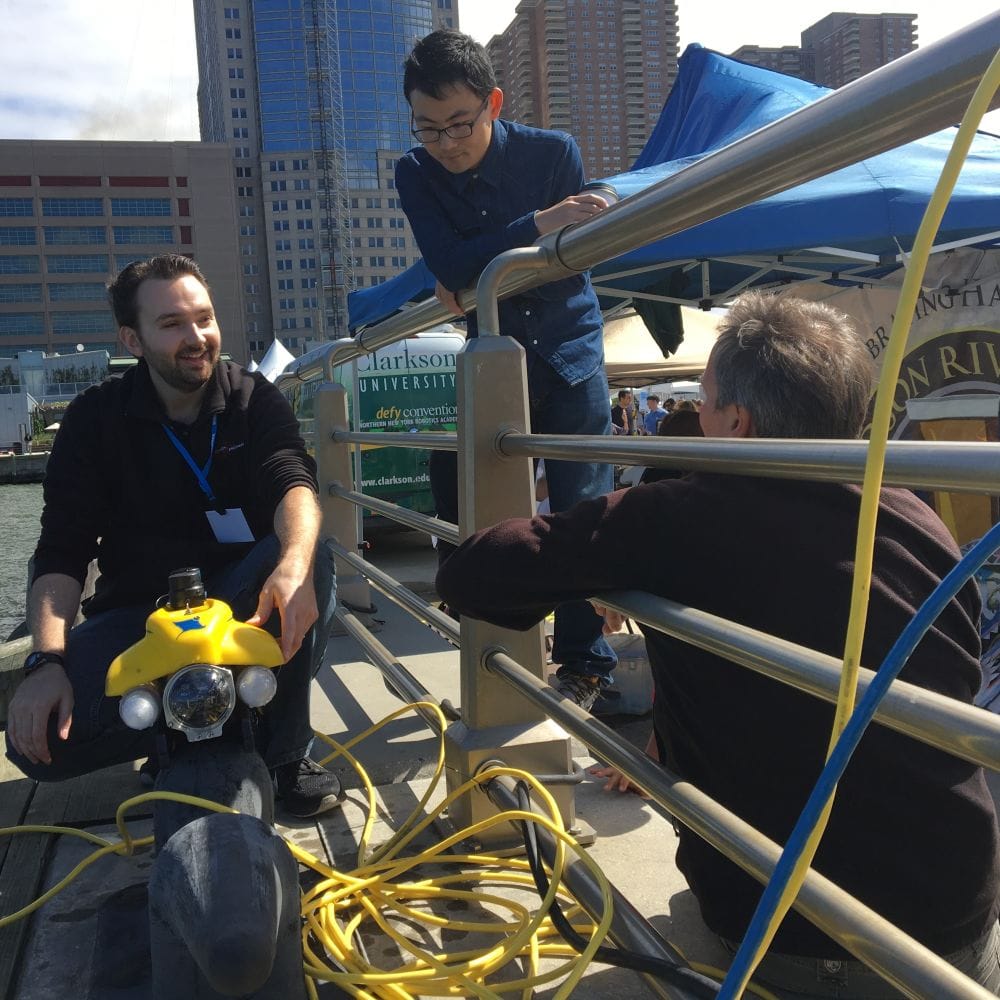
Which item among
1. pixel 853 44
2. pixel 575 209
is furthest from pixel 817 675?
pixel 853 44

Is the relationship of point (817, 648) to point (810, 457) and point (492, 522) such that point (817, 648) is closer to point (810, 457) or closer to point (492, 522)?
point (810, 457)

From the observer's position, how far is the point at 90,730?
2158 millimetres

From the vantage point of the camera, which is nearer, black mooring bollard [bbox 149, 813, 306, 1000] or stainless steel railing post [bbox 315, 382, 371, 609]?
black mooring bollard [bbox 149, 813, 306, 1000]

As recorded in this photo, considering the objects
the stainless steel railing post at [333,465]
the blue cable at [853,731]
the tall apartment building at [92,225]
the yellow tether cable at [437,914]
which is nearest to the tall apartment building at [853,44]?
the stainless steel railing post at [333,465]

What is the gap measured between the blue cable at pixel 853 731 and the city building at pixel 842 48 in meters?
27.1

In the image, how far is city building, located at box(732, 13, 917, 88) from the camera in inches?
1067

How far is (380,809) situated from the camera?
7.91 feet

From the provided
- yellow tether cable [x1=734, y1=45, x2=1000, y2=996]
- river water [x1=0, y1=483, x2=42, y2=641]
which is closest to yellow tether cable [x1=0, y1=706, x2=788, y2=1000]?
yellow tether cable [x1=734, y1=45, x2=1000, y2=996]

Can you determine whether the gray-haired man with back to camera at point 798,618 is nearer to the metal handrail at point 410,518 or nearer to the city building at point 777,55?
the metal handrail at point 410,518

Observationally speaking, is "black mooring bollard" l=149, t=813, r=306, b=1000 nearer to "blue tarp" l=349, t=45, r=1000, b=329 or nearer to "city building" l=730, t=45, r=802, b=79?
"blue tarp" l=349, t=45, r=1000, b=329

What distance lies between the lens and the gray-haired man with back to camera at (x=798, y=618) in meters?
1.35

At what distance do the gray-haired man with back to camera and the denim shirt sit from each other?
4.21 ft

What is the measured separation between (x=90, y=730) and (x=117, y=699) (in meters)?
0.09

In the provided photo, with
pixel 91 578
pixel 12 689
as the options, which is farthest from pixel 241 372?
pixel 91 578
